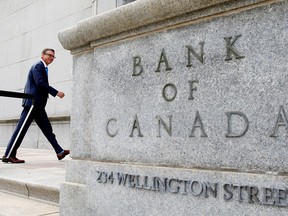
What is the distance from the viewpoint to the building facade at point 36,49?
9.48 meters

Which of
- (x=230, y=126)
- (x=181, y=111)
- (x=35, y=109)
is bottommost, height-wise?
(x=230, y=126)

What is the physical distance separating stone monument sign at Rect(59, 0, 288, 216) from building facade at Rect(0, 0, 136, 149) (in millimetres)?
5297

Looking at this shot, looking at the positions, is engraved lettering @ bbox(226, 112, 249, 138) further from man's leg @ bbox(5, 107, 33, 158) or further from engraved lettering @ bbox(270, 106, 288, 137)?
man's leg @ bbox(5, 107, 33, 158)

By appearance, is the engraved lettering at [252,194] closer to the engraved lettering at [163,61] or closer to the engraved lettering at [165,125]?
the engraved lettering at [165,125]

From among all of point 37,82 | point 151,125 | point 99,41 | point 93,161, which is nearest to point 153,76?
point 151,125

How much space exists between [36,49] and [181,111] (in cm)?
974

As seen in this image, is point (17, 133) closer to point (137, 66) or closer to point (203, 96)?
point (137, 66)

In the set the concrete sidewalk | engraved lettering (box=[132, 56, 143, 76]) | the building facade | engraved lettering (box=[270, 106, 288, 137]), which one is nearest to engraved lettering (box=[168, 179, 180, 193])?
engraved lettering (box=[270, 106, 288, 137])

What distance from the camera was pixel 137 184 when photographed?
8.60 ft

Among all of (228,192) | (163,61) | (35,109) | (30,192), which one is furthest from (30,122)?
(228,192)

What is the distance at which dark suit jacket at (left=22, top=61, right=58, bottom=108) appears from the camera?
6023mm

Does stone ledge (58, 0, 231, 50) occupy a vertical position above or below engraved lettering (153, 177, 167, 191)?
above

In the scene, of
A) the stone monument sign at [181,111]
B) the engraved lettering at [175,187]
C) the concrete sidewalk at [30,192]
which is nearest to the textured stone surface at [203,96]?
the stone monument sign at [181,111]

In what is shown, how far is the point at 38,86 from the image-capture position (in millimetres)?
6074
